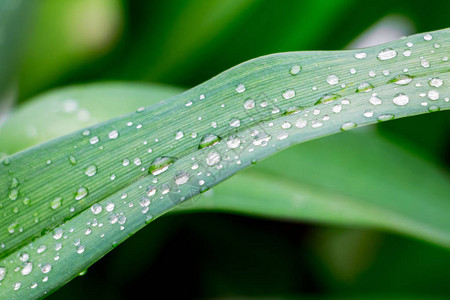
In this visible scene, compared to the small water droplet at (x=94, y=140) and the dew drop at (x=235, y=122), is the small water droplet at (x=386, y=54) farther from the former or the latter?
the small water droplet at (x=94, y=140)

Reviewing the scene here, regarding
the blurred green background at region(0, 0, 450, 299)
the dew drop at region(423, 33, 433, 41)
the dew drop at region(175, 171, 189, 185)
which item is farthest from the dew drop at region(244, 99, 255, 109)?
the blurred green background at region(0, 0, 450, 299)

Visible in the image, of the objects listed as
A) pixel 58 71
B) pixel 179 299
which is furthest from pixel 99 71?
pixel 179 299

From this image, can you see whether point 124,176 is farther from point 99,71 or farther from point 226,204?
point 99,71

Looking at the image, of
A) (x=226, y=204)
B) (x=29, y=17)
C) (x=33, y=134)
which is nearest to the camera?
(x=226, y=204)

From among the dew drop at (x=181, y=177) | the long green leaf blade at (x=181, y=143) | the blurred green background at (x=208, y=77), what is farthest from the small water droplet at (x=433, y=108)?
the blurred green background at (x=208, y=77)

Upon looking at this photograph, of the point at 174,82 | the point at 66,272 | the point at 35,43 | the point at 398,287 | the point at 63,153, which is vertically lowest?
the point at 398,287

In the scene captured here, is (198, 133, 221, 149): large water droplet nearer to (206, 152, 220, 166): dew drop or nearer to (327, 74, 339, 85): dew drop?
(206, 152, 220, 166): dew drop
